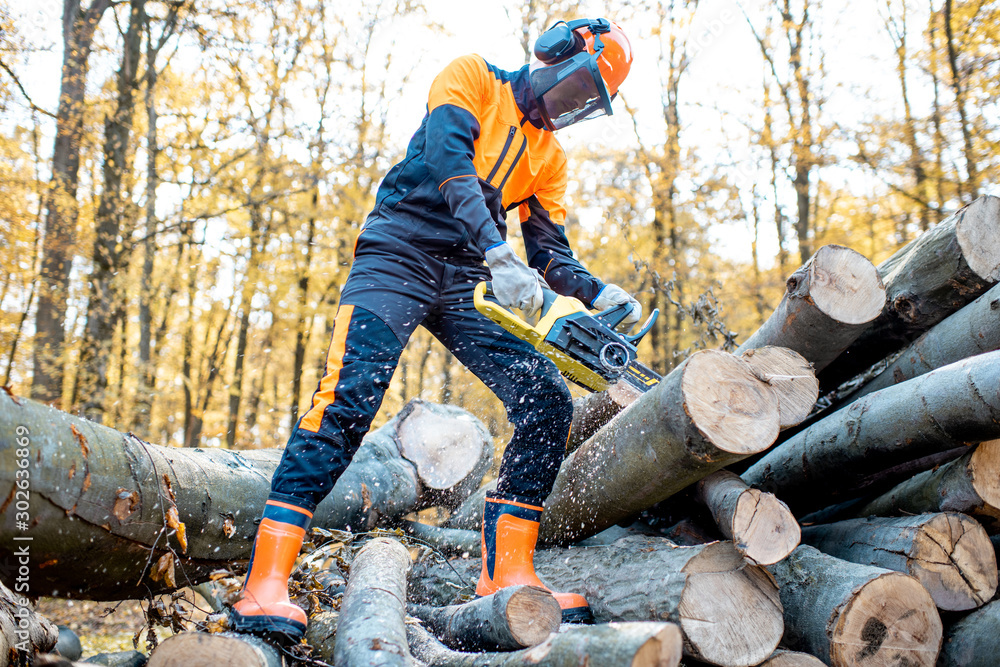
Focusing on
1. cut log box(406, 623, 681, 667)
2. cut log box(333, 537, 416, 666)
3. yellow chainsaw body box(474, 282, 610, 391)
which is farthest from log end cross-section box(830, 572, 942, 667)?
cut log box(333, 537, 416, 666)

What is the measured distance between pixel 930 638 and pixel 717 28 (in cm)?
970

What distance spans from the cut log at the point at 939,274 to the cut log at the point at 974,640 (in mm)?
1179

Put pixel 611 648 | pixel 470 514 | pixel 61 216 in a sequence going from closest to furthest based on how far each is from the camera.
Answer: pixel 611 648, pixel 470 514, pixel 61 216

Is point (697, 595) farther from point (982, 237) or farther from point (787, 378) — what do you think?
point (982, 237)

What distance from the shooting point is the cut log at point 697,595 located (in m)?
1.81

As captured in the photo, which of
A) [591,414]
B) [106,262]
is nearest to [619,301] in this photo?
[591,414]

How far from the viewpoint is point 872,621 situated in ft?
6.01

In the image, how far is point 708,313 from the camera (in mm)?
4848

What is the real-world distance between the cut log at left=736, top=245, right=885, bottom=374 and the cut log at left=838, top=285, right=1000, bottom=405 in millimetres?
315

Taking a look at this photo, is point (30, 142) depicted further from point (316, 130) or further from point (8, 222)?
point (316, 130)

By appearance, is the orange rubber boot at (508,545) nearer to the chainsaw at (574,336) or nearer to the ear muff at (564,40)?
the chainsaw at (574,336)

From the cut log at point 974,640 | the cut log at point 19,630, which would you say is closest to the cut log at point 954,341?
the cut log at point 974,640

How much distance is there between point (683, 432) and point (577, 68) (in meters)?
1.59

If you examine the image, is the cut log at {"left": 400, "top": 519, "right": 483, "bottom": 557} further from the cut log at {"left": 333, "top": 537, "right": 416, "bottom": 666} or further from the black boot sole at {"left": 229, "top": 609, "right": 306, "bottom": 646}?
the black boot sole at {"left": 229, "top": 609, "right": 306, "bottom": 646}
